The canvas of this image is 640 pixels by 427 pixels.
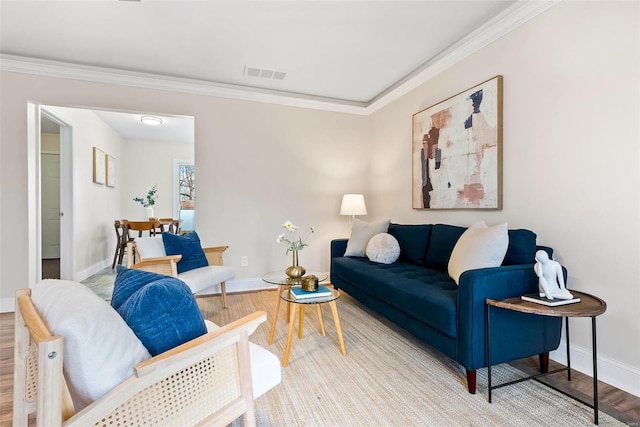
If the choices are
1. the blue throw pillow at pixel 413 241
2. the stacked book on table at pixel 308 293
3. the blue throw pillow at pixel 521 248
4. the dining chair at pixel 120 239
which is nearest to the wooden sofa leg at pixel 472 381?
the blue throw pillow at pixel 521 248

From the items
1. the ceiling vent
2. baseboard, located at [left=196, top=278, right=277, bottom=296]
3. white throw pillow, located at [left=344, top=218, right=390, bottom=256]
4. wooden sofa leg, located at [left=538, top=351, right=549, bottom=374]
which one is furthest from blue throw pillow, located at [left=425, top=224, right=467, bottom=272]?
the ceiling vent

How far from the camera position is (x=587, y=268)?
192 cm

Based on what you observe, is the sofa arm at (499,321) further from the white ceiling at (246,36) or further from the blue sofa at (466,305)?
the white ceiling at (246,36)

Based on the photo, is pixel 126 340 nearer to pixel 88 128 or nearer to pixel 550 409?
pixel 550 409

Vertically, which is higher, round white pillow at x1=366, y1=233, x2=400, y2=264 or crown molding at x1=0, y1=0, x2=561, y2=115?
crown molding at x1=0, y1=0, x2=561, y2=115

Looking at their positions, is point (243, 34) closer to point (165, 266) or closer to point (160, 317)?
point (165, 266)

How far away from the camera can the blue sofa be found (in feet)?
5.59

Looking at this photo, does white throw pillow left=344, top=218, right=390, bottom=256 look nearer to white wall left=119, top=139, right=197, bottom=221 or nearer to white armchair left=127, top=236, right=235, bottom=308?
white armchair left=127, top=236, right=235, bottom=308

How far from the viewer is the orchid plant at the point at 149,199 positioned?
5898mm

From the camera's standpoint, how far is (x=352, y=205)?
3.96 meters

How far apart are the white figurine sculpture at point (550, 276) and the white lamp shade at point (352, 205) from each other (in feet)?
8.02

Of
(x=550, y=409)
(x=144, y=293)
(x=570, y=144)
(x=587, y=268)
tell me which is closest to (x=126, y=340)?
(x=144, y=293)

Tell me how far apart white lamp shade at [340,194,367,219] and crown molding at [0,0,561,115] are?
1257 millimetres

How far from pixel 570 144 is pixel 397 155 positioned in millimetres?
1967
